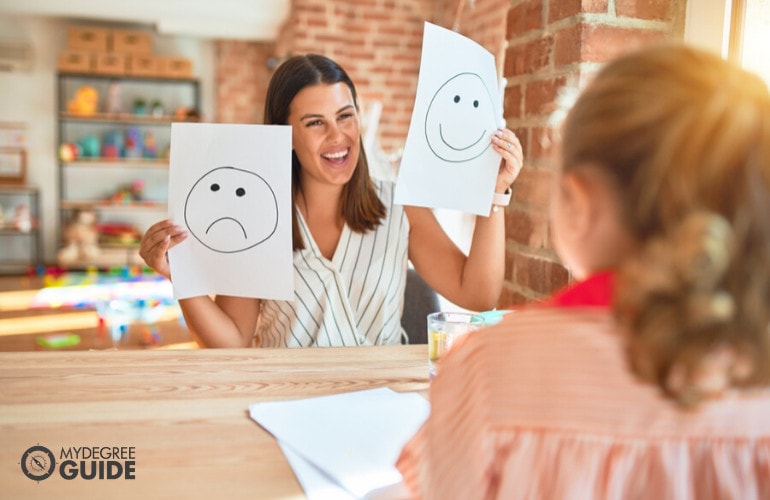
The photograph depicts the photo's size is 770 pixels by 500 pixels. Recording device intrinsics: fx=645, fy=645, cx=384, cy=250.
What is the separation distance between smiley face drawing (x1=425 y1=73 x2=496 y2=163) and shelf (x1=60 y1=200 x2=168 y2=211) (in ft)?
18.4

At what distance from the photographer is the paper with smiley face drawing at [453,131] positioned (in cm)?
112

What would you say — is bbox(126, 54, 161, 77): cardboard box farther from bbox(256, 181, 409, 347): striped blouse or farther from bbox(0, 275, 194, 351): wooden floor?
bbox(256, 181, 409, 347): striped blouse

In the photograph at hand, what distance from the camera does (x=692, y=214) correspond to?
15.5 inches

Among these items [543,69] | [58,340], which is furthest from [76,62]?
[543,69]

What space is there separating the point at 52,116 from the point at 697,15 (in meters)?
6.26

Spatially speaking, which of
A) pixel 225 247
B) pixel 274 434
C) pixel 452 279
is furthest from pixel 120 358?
pixel 452 279

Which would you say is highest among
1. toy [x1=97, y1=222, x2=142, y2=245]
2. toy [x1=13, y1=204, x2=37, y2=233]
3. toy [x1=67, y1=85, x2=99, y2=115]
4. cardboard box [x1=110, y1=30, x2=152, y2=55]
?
cardboard box [x1=110, y1=30, x2=152, y2=55]

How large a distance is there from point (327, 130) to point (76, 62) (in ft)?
17.6

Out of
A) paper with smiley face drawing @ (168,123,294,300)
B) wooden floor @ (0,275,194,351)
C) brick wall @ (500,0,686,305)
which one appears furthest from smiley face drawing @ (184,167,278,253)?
wooden floor @ (0,275,194,351)

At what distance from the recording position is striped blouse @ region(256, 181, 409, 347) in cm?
144

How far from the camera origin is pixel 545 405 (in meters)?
0.46

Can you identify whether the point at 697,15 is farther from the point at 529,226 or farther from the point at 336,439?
the point at 336,439

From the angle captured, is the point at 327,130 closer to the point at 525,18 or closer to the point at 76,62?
the point at 525,18

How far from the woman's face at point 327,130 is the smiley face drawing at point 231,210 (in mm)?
348
